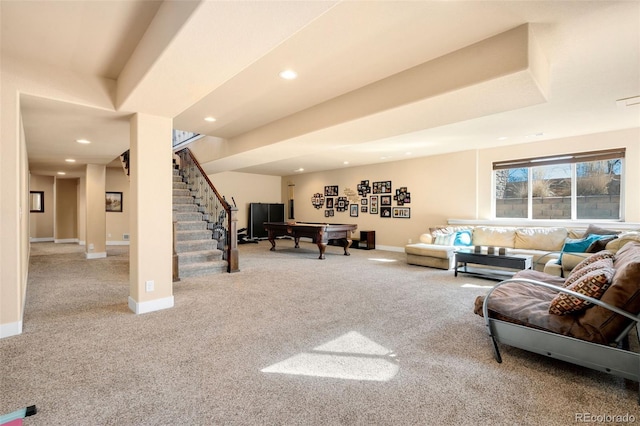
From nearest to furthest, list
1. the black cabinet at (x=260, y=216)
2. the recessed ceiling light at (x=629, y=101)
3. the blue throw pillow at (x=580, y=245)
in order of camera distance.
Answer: the recessed ceiling light at (x=629, y=101) < the blue throw pillow at (x=580, y=245) < the black cabinet at (x=260, y=216)

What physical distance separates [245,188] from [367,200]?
4.60m

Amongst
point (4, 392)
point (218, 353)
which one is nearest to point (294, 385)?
point (218, 353)

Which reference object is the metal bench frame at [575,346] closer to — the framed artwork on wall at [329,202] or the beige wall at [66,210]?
the framed artwork on wall at [329,202]

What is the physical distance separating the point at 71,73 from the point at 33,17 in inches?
40.0

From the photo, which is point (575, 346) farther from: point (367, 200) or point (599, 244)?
point (367, 200)

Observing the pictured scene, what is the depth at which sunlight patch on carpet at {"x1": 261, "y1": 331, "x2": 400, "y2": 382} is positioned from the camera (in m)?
2.27

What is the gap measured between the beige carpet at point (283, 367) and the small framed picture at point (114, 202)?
6.35 metres

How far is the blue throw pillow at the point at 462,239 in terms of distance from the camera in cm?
666

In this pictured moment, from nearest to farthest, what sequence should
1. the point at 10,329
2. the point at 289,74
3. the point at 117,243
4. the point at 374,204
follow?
1. the point at 10,329
2. the point at 289,74
3. the point at 374,204
4. the point at 117,243

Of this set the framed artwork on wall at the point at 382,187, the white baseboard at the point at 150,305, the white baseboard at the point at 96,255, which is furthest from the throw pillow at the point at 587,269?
the white baseboard at the point at 96,255

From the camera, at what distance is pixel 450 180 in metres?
7.75

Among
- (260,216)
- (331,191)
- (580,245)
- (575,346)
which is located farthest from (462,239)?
(260,216)

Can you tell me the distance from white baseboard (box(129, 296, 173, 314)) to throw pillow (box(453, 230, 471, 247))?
561 centimetres

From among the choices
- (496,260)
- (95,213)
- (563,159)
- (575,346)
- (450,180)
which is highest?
(563,159)
